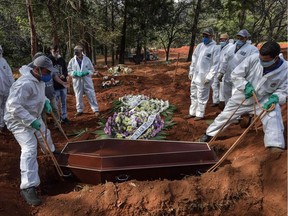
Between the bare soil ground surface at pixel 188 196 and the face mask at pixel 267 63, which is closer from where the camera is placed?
the bare soil ground surface at pixel 188 196

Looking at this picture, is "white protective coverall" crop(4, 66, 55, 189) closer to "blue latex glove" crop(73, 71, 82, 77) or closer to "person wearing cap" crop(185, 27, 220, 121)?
"blue latex glove" crop(73, 71, 82, 77)

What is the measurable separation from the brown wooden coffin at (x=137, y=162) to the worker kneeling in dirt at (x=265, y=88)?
85 cm

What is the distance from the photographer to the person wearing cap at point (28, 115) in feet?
11.2

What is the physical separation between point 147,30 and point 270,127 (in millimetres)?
18712

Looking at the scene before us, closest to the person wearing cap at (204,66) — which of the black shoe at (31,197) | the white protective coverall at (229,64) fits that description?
the white protective coverall at (229,64)

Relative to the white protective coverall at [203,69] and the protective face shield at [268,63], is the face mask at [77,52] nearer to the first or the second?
the white protective coverall at [203,69]

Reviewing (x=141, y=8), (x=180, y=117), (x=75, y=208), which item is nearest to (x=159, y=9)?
(x=141, y=8)

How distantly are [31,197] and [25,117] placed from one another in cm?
99

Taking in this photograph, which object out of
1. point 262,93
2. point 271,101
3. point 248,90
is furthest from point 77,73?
point 271,101

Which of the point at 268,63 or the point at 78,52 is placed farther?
the point at 78,52

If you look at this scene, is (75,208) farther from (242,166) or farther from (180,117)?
(180,117)

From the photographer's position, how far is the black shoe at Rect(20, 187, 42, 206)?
333cm

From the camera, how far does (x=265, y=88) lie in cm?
405

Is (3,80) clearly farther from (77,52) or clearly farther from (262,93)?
(262,93)
